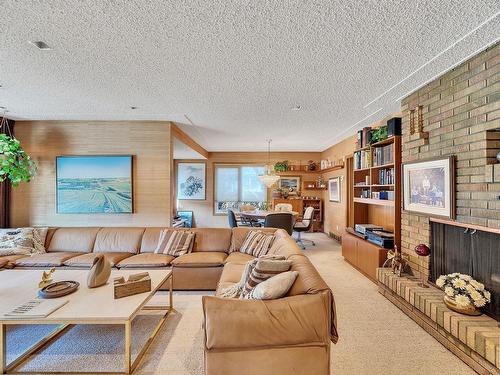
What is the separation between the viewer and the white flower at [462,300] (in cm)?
208

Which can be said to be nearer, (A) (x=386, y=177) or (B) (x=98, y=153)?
(A) (x=386, y=177)

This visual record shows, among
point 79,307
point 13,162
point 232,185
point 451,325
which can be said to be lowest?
point 451,325

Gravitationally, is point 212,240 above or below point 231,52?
below

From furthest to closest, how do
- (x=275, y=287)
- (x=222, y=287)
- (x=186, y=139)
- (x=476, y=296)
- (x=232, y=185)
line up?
(x=232, y=185)
(x=186, y=139)
(x=222, y=287)
(x=476, y=296)
(x=275, y=287)

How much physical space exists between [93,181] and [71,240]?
101cm

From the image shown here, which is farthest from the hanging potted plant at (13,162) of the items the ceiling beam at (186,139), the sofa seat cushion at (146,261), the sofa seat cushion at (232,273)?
the sofa seat cushion at (232,273)

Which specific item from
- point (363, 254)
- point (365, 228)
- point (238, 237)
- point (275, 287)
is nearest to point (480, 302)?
point (275, 287)

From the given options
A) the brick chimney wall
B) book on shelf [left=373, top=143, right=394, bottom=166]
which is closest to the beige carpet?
the brick chimney wall

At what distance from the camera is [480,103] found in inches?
85.5

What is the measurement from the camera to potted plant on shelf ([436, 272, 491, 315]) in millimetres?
2039

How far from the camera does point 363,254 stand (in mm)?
3926

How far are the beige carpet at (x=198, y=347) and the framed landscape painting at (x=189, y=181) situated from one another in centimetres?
558

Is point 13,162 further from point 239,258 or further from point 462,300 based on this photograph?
point 462,300

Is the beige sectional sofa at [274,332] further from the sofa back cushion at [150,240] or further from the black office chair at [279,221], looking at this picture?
the black office chair at [279,221]
